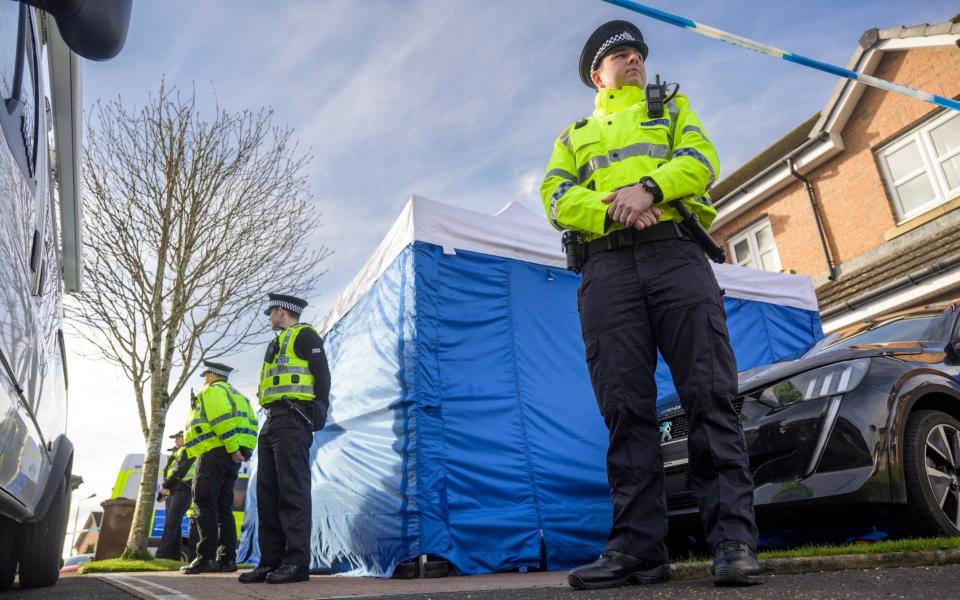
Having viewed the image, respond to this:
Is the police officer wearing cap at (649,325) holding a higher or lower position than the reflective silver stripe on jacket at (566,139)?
lower

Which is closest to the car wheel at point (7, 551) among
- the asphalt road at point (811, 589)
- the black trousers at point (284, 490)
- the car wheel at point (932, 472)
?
the black trousers at point (284, 490)

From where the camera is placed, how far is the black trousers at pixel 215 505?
567 cm

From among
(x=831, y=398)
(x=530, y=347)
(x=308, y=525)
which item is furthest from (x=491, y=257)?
(x=831, y=398)

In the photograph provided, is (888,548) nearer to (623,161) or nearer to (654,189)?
(654,189)

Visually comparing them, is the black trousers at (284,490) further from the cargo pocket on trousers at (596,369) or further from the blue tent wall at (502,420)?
the cargo pocket on trousers at (596,369)

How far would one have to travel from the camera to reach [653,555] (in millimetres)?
2150

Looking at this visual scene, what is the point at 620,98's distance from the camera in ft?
8.95

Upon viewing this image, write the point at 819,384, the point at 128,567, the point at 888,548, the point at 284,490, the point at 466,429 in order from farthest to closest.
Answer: the point at 128,567, the point at 466,429, the point at 284,490, the point at 819,384, the point at 888,548

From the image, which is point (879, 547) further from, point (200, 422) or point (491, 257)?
point (200, 422)

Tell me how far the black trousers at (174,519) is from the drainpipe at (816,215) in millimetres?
10300

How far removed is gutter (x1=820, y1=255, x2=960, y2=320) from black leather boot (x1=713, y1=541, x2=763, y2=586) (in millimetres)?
8351

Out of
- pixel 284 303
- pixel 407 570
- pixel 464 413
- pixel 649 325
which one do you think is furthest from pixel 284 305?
pixel 649 325

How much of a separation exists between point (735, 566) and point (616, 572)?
0.37 metres

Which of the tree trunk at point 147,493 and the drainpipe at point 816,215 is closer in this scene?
the tree trunk at point 147,493
